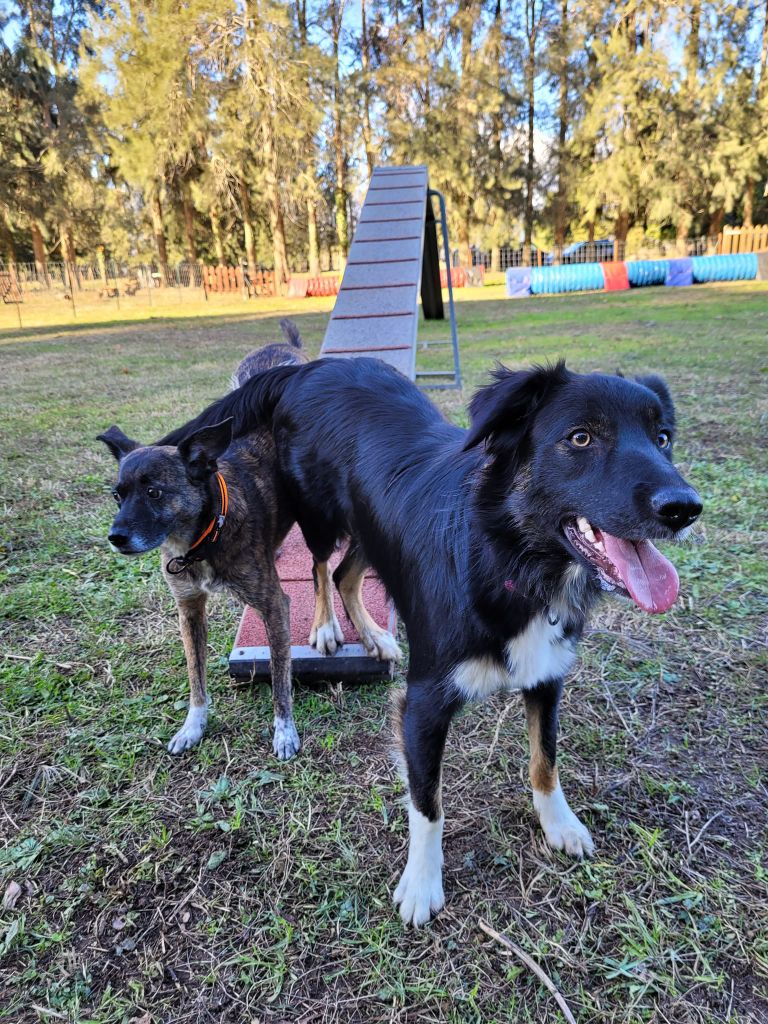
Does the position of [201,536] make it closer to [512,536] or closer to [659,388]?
[512,536]

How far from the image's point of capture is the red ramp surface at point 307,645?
3.15 m

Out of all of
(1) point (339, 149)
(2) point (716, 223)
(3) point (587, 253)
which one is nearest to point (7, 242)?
(1) point (339, 149)

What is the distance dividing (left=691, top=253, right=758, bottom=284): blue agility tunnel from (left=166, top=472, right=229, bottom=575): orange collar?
2596cm

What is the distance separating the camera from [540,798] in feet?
7.66

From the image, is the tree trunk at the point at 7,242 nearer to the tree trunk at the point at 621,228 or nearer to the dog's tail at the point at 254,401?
the tree trunk at the point at 621,228

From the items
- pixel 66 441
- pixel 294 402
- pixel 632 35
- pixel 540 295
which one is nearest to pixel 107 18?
pixel 540 295

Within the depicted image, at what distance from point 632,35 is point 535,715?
3952 centimetres

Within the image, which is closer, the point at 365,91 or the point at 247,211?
the point at 247,211

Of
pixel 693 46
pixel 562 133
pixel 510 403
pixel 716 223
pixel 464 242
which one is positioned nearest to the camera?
pixel 510 403

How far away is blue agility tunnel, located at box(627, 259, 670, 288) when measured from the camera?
2420 cm

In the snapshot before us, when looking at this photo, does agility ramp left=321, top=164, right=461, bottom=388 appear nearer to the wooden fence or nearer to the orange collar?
the orange collar

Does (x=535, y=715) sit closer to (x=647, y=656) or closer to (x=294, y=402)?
(x=647, y=656)

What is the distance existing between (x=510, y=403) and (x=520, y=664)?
2.71ft

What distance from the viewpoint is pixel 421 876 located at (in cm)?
210
